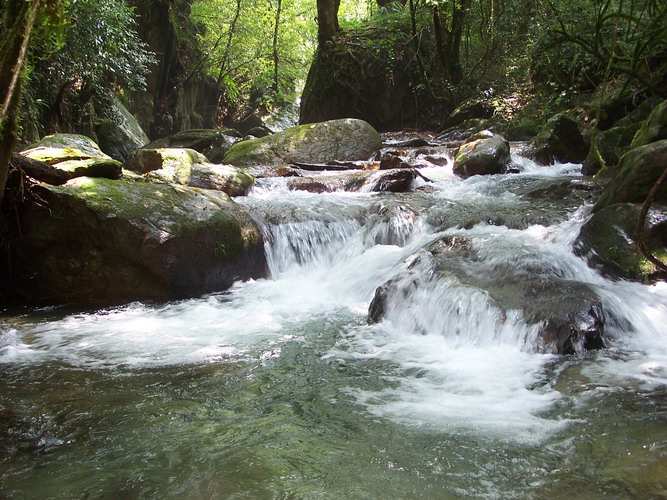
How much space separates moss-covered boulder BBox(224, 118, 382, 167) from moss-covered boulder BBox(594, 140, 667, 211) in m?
6.74

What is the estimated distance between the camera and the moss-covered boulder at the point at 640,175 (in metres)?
5.26

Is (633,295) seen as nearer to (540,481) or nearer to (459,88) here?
(540,481)

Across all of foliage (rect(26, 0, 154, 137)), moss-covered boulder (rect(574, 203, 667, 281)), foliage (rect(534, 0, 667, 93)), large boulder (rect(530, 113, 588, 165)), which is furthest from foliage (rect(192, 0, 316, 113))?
moss-covered boulder (rect(574, 203, 667, 281))

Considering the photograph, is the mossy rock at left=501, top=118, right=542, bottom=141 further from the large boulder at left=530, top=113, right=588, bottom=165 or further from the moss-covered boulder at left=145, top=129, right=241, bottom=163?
the moss-covered boulder at left=145, top=129, right=241, bottom=163

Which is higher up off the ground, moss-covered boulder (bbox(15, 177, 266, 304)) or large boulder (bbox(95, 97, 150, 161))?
large boulder (bbox(95, 97, 150, 161))

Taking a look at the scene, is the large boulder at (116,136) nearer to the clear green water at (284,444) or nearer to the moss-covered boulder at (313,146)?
the moss-covered boulder at (313,146)

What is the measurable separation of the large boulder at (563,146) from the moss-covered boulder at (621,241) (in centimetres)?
517

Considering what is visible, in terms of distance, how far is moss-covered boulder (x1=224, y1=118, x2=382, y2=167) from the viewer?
11.4 m

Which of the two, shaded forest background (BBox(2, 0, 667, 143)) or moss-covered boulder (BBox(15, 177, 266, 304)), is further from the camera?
shaded forest background (BBox(2, 0, 667, 143))

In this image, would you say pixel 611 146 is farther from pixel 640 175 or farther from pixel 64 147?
pixel 64 147

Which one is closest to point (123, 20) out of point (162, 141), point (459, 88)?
point (162, 141)

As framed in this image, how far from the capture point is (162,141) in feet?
46.5

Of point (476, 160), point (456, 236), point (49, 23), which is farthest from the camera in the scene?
point (476, 160)

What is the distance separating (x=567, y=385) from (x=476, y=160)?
24.2 ft
